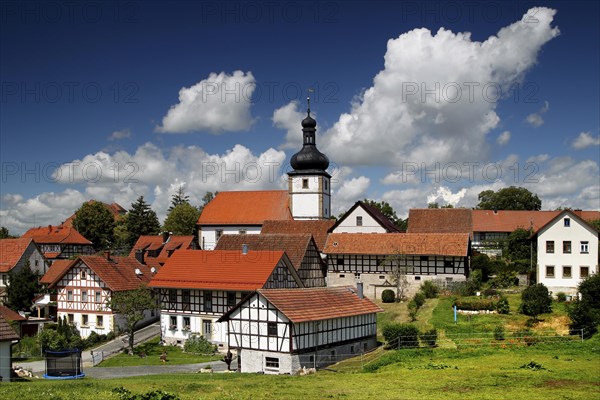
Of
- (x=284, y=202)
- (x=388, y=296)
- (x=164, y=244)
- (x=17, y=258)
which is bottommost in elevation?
(x=388, y=296)

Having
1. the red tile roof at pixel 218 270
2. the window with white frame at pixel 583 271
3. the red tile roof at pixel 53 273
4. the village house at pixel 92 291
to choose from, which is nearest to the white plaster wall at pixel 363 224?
the red tile roof at pixel 218 270

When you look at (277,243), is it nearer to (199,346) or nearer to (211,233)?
(199,346)

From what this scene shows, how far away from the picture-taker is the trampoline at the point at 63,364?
30.0 meters

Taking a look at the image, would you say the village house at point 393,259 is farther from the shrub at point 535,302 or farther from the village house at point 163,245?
the village house at point 163,245

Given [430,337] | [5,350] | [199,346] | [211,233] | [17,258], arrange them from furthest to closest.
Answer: [211,233] < [17,258] < [199,346] < [430,337] < [5,350]

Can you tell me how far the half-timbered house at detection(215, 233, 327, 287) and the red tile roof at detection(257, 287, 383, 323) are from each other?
10637mm

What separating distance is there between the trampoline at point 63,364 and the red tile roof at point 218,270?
11653mm

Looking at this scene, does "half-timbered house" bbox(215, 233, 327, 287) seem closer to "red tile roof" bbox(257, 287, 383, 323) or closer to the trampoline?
"red tile roof" bbox(257, 287, 383, 323)

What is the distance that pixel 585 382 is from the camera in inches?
991

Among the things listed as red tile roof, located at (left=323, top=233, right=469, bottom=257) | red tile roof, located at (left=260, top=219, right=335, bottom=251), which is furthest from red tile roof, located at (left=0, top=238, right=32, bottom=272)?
red tile roof, located at (left=323, top=233, right=469, bottom=257)

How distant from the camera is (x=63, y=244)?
267 ft

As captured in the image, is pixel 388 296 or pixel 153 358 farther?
pixel 388 296

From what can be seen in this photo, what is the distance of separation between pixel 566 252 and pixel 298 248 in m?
19.6

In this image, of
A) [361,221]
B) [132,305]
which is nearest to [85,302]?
[132,305]
